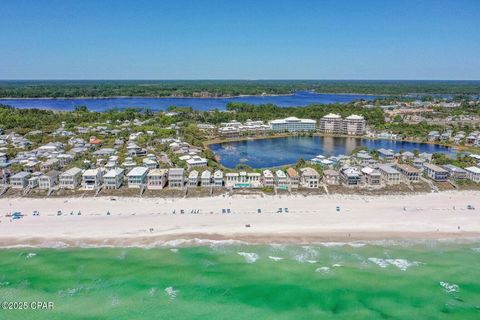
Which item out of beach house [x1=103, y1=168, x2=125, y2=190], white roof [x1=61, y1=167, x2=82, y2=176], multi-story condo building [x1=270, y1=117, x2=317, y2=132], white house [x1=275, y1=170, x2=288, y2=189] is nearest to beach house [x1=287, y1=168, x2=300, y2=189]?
white house [x1=275, y1=170, x2=288, y2=189]

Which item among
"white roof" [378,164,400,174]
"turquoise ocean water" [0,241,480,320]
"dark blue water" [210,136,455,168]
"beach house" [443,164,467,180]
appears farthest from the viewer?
"dark blue water" [210,136,455,168]

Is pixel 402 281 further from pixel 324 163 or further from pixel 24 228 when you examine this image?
pixel 24 228

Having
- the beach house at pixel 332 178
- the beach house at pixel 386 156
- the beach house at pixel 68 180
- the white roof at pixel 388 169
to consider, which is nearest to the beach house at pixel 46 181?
the beach house at pixel 68 180

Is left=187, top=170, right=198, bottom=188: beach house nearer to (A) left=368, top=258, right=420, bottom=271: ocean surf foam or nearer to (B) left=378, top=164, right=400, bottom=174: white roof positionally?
(A) left=368, top=258, right=420, bottom=271: ocean surf foam

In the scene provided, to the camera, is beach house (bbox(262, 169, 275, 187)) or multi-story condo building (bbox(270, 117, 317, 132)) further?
multi-story condo building (bbox(270, 117, 317, 132))

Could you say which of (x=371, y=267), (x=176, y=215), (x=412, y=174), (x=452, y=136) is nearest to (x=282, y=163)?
(x=412, y=174)

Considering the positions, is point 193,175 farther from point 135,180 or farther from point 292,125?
point 292,125

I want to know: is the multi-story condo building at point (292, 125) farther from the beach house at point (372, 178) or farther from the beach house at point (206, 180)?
the beach house at point (206, 180)
